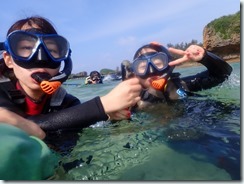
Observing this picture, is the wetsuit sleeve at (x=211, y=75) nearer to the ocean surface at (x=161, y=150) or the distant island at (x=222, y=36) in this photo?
the ocean surface at (x=161, y=150)

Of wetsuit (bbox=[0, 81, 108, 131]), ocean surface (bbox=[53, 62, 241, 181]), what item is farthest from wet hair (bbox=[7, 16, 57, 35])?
ocean surface (bbox=[53, 62, 241, 181])

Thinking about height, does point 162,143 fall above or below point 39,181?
below

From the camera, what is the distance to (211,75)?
2799 millimetres

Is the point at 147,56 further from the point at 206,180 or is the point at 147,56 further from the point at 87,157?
the point at 206,180

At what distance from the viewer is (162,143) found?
148cm

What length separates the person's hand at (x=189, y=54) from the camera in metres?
2.33

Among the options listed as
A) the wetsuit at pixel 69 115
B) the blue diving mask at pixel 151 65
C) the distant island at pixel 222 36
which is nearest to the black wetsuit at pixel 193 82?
the blue diving mask at pixel 151 65

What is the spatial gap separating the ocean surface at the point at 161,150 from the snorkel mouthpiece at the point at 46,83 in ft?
1.17

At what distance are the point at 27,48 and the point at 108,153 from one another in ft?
2.84

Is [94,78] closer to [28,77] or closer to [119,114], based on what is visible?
[28,77]

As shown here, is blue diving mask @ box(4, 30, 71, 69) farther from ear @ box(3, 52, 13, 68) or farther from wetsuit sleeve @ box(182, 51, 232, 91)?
wetsuit sleeve @ box(182, 51, 232, 91)

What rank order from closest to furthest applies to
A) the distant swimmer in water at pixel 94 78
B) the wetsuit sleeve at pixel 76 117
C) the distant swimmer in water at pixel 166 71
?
1. the wetsuit sleeve at pixel 76 117
2. the distant swimmer in water at pixel 166 71
3. the distant swimmer in water at pixel 94 78

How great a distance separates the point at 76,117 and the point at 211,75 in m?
1.82

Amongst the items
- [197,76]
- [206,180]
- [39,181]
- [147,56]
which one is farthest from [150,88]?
[39,181]
